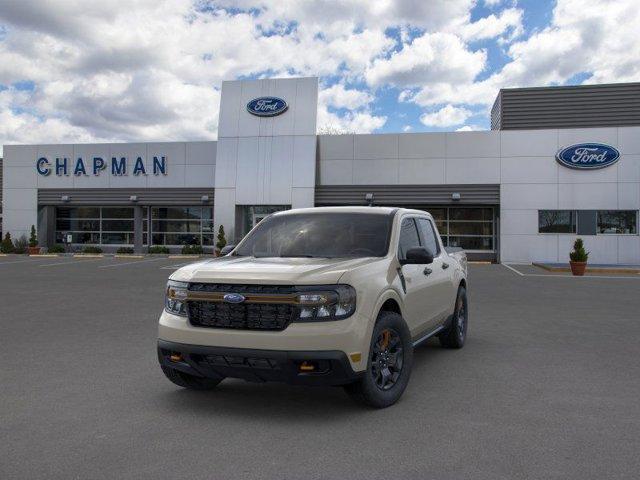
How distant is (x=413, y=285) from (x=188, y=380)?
232 centimetres

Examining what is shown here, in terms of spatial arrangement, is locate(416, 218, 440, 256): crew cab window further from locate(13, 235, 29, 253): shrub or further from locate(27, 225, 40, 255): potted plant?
locate(13, 235, 29, 253): shrub

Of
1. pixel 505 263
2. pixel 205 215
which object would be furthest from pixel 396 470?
pixel 205 215

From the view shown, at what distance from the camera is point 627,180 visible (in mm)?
26016

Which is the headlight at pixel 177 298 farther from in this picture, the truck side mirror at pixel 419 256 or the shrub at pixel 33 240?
the shrub at pixel 33 240

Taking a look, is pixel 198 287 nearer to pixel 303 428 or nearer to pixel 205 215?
pixel 303 428

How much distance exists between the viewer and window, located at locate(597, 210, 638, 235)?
2622 cm

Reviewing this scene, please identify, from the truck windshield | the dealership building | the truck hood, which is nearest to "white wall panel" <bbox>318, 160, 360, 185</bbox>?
the dealership building

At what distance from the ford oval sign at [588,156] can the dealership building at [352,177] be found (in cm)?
5

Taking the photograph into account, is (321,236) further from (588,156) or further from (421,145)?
(588,156)

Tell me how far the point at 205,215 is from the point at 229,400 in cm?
2837

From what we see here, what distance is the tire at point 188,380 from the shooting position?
16.8 ft

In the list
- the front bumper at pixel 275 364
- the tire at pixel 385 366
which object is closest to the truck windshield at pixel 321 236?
the tire at pixel 385 366

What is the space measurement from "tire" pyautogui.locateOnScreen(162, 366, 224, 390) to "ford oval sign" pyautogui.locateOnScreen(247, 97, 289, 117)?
24.8 meters

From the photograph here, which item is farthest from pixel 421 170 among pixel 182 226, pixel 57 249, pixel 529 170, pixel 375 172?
pixel 57 249
